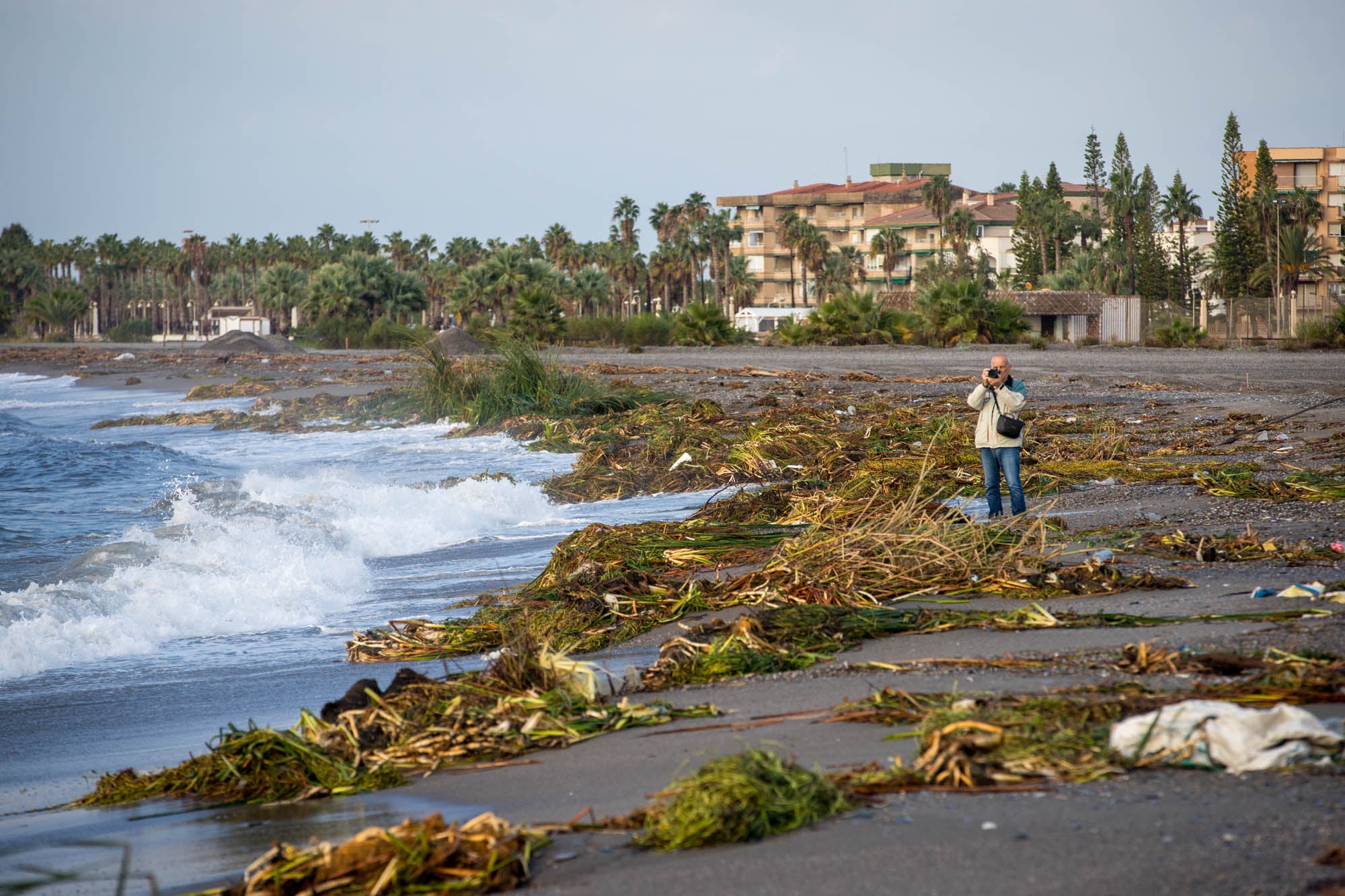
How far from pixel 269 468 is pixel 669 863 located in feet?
57.8

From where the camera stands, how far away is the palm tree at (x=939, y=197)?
92000 mm

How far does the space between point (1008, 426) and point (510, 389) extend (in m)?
14.3

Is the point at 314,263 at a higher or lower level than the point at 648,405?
higher

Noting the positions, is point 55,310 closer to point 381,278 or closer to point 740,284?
point 381,278

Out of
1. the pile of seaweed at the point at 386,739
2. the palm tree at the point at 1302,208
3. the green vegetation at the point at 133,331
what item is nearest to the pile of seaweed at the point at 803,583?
the pile of seaweed at the point at 386,739

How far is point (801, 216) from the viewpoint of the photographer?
109m

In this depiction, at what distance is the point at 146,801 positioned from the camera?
4.62 meters

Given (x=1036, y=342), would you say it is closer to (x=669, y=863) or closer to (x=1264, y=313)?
(x=1264, y=313)

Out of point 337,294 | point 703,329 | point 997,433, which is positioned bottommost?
point 997,433

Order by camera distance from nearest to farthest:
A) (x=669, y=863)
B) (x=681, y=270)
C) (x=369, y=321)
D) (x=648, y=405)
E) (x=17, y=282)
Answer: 1. (x=669, y=863)
2. (x=648, y=405)
3. (x=369, y=321)
4. (x=681, y=270)
5. (x=17, y=282)

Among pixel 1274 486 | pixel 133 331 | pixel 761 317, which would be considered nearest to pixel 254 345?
pixel 761 317

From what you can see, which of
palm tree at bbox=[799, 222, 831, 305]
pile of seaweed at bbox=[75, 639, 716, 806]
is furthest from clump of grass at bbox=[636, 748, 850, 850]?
palm tree at bbox=[799, 222, 831, 305]

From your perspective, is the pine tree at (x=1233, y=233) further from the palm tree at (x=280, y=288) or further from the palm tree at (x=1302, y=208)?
the palm tree at (x=280, y=288)

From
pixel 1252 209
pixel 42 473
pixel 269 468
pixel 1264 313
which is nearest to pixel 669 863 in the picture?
pixel 269 468
